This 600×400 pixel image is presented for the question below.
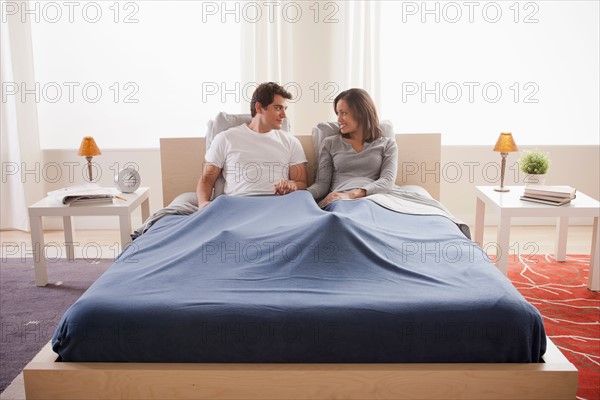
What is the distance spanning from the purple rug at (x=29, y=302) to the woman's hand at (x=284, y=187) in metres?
1.12

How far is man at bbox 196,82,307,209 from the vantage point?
347 cm

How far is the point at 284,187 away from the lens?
340 cm

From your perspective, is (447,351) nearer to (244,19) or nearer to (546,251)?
(546,251)

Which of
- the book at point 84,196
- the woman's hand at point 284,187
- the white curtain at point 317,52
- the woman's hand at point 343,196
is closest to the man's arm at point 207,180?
the woman's hand at point 284,187

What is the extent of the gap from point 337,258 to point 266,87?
1371 millimetres

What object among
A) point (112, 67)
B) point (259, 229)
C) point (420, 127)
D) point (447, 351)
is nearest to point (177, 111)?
point (112, 67)

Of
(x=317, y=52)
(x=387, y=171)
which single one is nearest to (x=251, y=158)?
(x=387, y=171)

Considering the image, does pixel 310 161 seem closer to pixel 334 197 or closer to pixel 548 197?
pixel 334 197

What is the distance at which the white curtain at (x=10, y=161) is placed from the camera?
437 centimetres

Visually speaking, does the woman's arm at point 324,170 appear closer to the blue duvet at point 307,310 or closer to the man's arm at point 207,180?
the man's arm at point 207,180

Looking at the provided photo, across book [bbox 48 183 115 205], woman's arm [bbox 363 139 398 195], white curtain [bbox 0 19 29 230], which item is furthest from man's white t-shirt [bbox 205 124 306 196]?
white curtain [bbox 0 19 29 230]

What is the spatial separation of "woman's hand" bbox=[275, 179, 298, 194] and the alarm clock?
2.81ft

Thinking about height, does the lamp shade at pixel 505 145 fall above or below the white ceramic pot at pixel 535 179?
above

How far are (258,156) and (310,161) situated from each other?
0.39m
